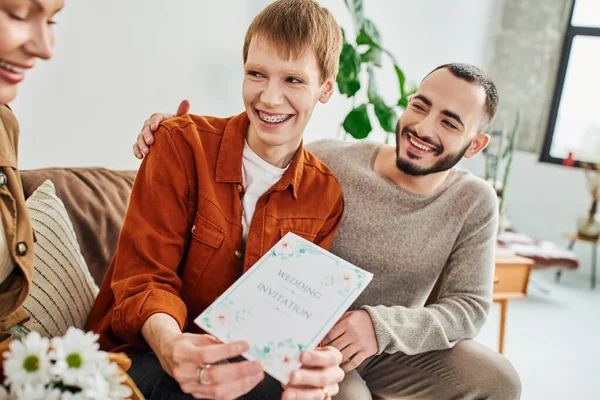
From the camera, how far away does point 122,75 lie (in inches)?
77.7

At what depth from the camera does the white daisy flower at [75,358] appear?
0.62m

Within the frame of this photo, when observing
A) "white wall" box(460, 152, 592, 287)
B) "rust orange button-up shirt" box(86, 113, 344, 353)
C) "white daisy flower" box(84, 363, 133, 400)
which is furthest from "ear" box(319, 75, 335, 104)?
"white wall" box(460, 152, 592, 287)

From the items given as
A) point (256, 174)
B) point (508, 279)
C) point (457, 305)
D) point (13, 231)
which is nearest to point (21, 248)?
point (13, 231)

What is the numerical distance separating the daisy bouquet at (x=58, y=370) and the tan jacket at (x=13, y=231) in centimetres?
26

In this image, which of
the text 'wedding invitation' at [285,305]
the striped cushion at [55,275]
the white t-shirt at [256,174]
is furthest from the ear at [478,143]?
the striped cushion at [55,275]

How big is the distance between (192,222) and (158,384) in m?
0.38

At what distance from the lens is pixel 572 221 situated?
4.42 meters

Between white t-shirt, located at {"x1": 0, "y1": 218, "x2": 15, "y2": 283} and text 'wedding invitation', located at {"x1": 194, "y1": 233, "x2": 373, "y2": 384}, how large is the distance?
1.04 feet

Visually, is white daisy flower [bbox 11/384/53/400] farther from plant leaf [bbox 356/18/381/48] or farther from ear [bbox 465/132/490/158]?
plant leaf [bbox 356/18/381/48]

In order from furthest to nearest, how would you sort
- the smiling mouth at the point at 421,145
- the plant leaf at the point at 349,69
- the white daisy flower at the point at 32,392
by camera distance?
the plant leaf at the point at 349,69
the smiling mouth at the point at 421,145
the white daisy flower at the point at 32,392

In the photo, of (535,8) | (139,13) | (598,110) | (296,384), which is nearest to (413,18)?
(535,8)

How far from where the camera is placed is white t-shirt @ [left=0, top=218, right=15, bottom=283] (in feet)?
2.76

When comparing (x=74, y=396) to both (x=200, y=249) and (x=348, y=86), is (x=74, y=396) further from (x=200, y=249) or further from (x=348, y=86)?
(x=348, y=86)

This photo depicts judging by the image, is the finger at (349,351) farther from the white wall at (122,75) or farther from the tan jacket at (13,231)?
the white wall at (122,75)
